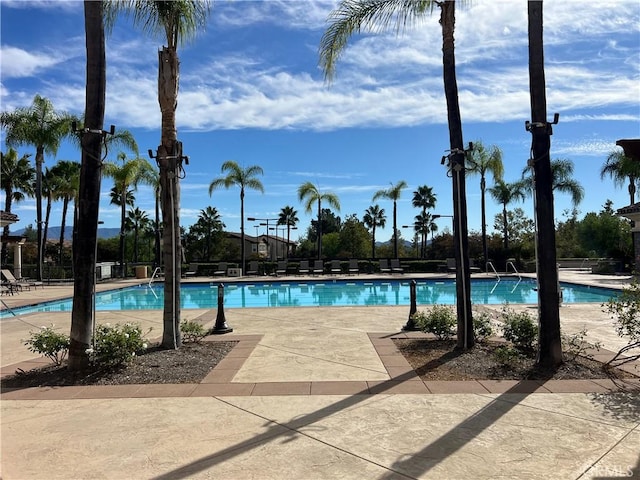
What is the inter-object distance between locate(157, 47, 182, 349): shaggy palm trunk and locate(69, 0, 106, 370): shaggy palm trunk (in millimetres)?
1312

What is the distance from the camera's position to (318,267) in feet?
90.5

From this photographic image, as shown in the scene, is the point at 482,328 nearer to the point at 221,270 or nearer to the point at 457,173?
the point at 457,173

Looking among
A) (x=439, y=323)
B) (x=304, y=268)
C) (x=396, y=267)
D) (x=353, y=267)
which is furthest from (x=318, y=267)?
(x=439, y=323)

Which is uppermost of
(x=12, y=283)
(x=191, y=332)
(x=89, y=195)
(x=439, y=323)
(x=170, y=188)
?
(x=170, y=188)

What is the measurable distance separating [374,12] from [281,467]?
A: 6.48 m

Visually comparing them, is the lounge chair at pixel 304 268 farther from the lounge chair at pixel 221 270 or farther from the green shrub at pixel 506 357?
the green shrub at pixel 506 357

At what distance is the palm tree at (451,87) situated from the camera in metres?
6.82

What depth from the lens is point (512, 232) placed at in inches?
1693

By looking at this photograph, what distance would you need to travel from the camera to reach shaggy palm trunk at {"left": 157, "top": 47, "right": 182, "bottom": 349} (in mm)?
6969

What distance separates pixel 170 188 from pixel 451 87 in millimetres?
4553

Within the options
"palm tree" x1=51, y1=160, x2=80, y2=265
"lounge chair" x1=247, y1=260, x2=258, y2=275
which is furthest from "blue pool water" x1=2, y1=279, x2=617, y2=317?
"palm tree" x1=51, y1=160, x2=80, y2=265

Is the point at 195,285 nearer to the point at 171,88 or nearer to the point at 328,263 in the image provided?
the point at 328,263

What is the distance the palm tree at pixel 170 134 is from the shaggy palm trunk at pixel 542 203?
498 centimetres

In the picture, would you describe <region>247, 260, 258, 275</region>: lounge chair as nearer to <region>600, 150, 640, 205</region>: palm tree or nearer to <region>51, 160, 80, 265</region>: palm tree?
<region>51, 160, 80, 265</region>: palm tree
